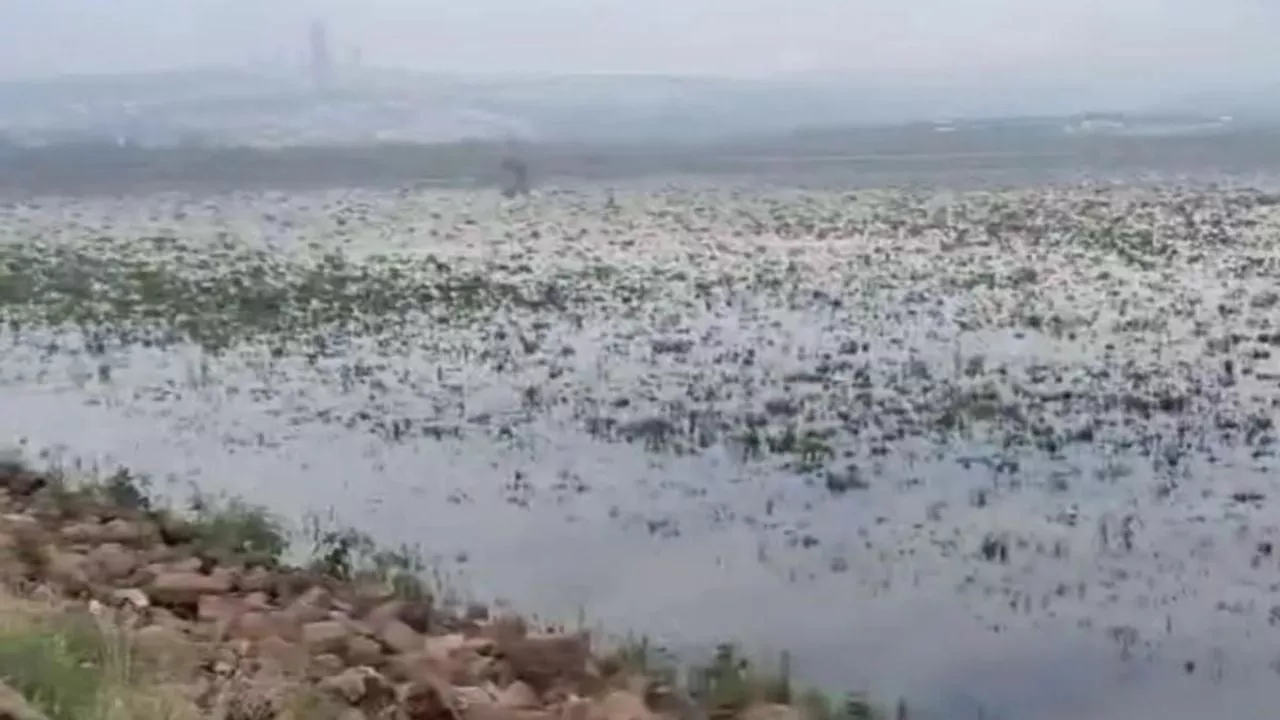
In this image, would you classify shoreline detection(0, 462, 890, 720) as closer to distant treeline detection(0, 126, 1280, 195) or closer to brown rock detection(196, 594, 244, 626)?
brown rock detection(196, 594, 244, 626)

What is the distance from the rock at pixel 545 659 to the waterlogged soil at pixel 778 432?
1.30 metres

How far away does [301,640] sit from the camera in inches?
395

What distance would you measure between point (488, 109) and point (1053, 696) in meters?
143

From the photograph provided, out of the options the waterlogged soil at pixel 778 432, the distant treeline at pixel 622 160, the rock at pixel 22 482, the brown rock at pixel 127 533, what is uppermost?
the brown rock at pixel 127 533

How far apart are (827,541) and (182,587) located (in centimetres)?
483

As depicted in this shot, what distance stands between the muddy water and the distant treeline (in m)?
49.6

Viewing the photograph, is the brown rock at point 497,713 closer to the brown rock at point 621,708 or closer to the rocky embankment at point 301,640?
the rocky embankment at point 301,640

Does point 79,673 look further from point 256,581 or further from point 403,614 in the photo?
point 256,581

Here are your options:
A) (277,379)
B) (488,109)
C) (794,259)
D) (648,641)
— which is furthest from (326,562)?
(488,109)

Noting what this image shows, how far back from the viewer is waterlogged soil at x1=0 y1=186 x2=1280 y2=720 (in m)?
12.0

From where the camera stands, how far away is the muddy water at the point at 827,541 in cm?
1120

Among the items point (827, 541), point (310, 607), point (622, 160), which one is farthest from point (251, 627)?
point (622, 160)

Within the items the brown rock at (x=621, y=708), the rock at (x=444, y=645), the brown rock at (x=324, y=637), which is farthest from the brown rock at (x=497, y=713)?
the brown rock at (x=324, y=637)

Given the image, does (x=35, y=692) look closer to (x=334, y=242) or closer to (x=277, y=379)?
(x=277, y=379)
